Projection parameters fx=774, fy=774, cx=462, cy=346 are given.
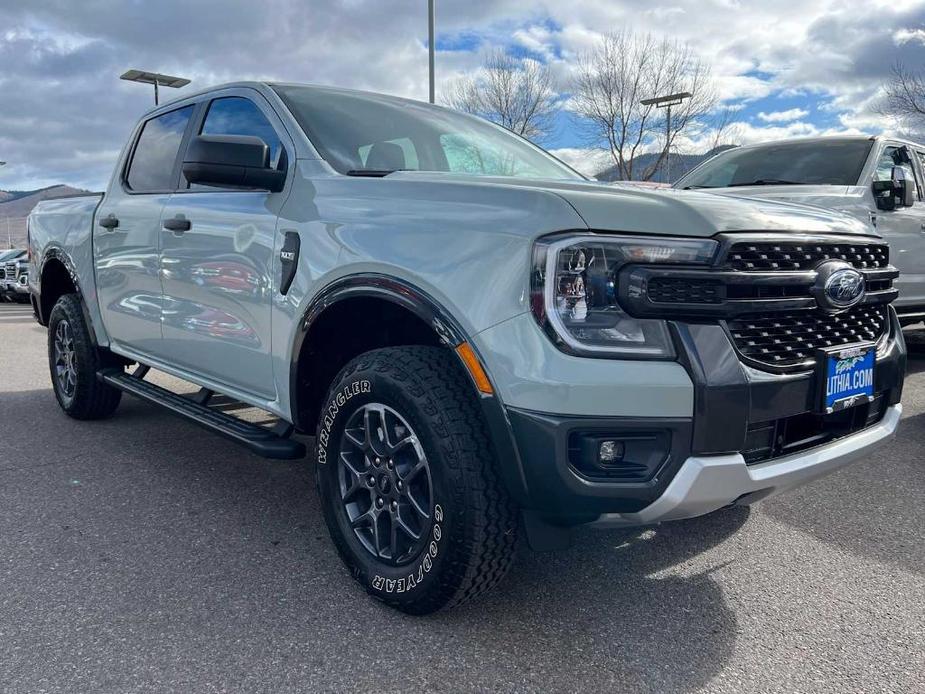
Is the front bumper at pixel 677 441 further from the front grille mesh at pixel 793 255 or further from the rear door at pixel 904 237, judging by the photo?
the rear door at pixel 904 237

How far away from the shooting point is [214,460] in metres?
4.16

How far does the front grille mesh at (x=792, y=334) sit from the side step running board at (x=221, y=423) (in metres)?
1.65

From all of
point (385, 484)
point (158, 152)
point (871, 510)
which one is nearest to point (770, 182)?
point (871, 510)

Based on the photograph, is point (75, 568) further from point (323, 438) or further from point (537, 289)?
point (537, 289)

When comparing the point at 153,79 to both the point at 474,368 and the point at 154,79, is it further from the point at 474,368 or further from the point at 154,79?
the point at 474,368

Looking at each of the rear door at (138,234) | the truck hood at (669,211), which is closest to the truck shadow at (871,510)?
the truck hood at (669,211)

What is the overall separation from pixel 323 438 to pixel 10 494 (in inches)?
75.3

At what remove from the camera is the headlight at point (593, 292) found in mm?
2020

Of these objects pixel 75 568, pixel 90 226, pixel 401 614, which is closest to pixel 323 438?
pixel 401 614

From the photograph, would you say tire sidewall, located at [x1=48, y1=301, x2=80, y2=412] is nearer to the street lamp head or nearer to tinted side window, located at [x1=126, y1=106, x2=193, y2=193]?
tinted side window, located at [x1=126, y1=106, x2=193, y2=193]

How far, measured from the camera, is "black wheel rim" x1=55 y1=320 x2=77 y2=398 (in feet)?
16.1

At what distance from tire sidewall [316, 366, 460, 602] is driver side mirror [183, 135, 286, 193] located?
85 cm

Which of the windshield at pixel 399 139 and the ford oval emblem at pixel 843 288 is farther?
the windshield at pixel 399 139

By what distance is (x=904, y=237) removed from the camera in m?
6.44
